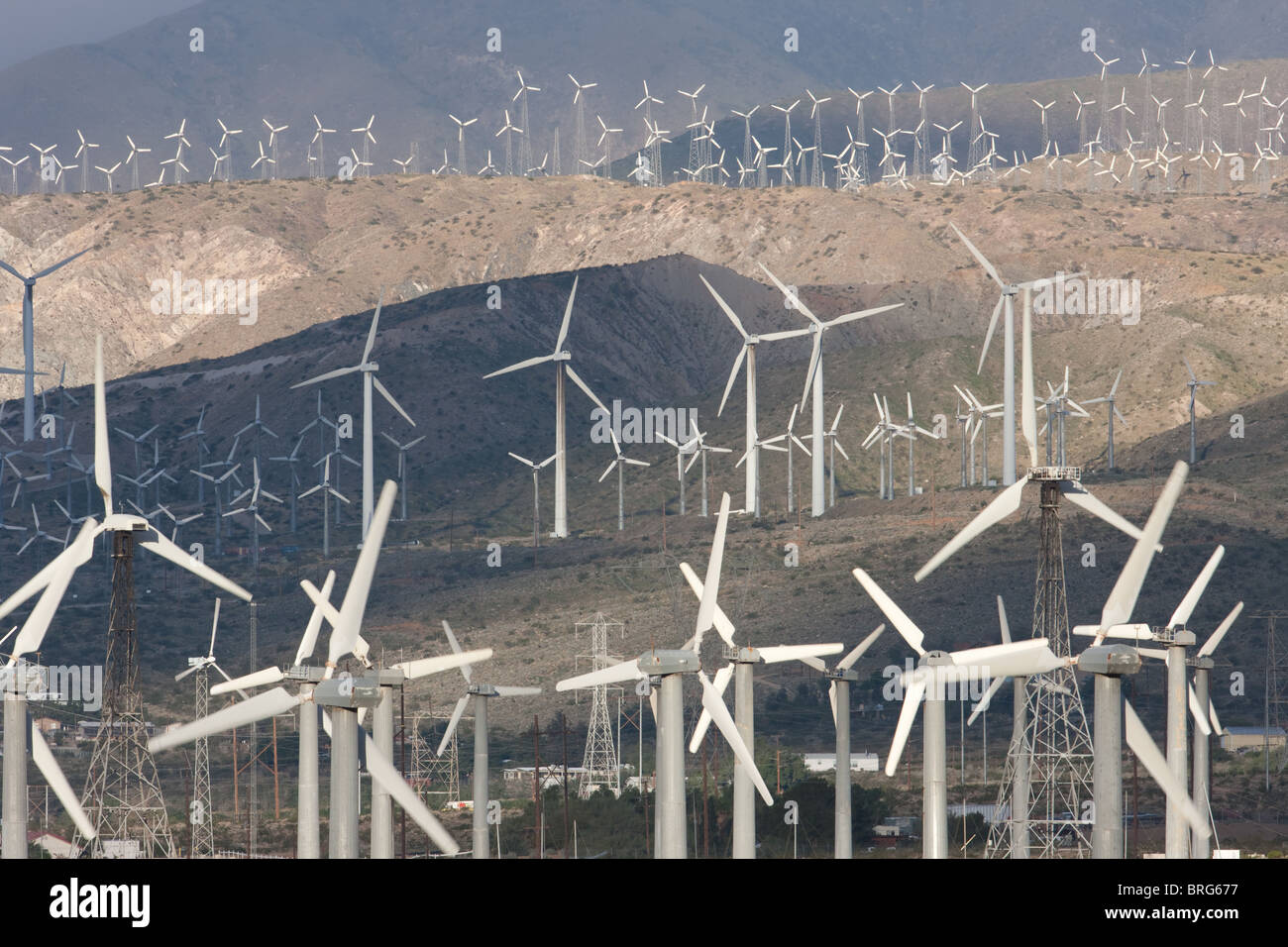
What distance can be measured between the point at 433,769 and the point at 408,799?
1888 inches

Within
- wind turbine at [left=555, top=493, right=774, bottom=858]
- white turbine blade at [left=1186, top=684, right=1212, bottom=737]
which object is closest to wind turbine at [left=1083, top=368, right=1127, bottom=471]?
white turbine blade at [left=1186, top=684, right=1212, bottom=737]

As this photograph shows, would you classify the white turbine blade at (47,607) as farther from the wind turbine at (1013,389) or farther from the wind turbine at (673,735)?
the wind turbine at (1013,389)

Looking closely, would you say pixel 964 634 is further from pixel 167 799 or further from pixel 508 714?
pixel 167 799

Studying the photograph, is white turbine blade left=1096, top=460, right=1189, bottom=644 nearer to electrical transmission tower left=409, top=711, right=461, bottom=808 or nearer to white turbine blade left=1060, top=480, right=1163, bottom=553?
white turbine blade left=1060, top=480, right=1163, bottom=553

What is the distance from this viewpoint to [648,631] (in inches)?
4609

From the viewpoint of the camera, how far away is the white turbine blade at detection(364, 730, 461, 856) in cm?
3534

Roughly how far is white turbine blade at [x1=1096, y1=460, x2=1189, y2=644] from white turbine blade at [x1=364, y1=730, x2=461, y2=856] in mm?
16041

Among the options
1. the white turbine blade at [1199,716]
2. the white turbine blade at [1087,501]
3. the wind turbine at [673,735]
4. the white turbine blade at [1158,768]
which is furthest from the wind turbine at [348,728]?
the white turbine blade at [1199,716]

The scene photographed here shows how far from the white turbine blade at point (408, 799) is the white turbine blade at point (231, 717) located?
9.86ft

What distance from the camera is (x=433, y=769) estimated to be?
84.4 metres
